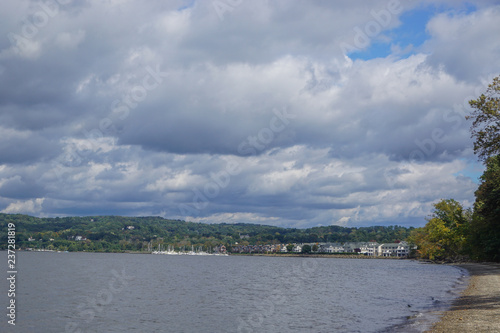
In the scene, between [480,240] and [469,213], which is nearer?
[480,240]

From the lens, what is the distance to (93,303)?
5188 centimetres

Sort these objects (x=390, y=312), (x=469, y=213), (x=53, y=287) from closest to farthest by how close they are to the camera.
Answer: (x=390, y=312), (x=53, y=287), (x=469, y=213)

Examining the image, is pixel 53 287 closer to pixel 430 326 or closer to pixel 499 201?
pixel 430 326

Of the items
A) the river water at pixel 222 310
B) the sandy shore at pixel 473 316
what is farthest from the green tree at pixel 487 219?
the sandy shore at pixel 473 316

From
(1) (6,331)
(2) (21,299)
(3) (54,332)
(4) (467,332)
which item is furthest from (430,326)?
(2) (21,299)

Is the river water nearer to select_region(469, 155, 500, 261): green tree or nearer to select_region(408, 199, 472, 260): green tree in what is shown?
select_region(469, 155, 500, 261): green tree

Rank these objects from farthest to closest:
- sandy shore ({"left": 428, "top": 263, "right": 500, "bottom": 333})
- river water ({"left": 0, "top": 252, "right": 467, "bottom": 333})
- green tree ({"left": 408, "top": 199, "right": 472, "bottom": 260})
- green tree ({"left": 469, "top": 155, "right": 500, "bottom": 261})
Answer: green tree ({"left": 408, "top": 199, "right": 472, "bottom": 260})
green tree ({"left": 469, "top": 155, "right": 500, "bottom": 261})
river water ({"left": 0, "top": 252, "right": 467, "bottom": 333})
sandy shore ({"left": 428, "top": 263, "right": 500, "bottom": 333})

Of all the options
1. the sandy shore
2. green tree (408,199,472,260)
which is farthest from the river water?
green tree (408,199,472,260)

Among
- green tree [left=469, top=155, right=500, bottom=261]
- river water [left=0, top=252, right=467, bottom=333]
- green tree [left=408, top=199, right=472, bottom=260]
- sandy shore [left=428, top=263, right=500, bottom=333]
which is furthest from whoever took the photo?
green tree [left=408, top=199, right=472, bottom=260]

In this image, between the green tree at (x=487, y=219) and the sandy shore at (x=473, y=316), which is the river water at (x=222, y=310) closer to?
the sandy shore at (x=473, y=316)

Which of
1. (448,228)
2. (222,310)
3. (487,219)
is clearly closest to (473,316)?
(222,310)

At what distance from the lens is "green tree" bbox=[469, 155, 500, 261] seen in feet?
237

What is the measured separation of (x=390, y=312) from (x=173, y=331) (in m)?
20.9

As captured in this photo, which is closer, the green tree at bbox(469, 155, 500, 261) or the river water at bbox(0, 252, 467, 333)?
the river water at bbox(0, 252, 467, 333)
